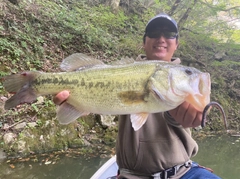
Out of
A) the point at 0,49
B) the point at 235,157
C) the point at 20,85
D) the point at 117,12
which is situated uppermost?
the point at 117,12

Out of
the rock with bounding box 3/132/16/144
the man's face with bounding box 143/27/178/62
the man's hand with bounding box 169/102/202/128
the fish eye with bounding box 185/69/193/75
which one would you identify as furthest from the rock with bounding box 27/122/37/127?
the fish eye with bounding box 185/69/193/75

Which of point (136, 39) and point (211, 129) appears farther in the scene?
point (136, 39)

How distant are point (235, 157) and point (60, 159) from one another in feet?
18.1

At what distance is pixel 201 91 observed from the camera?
166 cm

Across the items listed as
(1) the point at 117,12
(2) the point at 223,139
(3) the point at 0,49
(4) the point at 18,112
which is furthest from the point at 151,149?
(1) the point at 117,12

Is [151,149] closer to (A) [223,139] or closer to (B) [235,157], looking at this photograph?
(B) [235,157]

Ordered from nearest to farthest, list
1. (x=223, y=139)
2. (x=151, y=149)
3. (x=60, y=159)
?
(x=151, y=149) < (x=60, y=159) < (x=223, y=139)

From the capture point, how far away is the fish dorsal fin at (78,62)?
201 centimetres

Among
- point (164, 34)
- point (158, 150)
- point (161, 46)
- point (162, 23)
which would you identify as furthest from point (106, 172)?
point (162, 23)

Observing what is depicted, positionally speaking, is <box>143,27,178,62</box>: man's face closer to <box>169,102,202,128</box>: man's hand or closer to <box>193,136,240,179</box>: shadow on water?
<box>169,102,202,128</box>: man's hand

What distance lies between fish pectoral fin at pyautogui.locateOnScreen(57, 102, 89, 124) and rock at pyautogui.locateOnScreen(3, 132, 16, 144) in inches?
132

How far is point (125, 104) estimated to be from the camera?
180cm

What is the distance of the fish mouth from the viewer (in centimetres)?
165

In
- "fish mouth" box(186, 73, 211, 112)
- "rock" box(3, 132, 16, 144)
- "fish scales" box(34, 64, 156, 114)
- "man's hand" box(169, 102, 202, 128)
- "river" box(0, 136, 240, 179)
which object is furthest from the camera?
"rock" box(3, 132, 16, 144)
